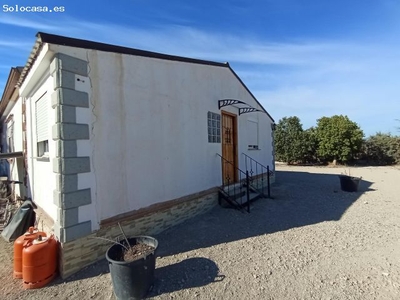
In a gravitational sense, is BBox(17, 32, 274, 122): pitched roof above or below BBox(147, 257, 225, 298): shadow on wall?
above

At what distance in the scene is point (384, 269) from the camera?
3.46 metres

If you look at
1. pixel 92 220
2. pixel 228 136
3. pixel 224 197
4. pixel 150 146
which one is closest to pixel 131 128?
pixel 150 146

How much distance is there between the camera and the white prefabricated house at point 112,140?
A: 3.57 m

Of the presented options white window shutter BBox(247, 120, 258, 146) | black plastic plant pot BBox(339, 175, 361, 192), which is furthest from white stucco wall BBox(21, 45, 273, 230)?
black plastic plant pot BBox(339, 175, 361, 192)

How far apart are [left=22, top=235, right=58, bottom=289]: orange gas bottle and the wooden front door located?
15.7 feet

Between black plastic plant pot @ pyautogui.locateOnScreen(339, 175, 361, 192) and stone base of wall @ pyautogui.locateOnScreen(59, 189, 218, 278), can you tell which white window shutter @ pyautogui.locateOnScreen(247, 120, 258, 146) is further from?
stone base of wall @ pyautogui.locateOnScreen(59, 189, 218, 278)

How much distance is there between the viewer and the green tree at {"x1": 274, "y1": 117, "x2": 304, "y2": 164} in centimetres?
2155

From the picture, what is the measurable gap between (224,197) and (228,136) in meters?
2.08

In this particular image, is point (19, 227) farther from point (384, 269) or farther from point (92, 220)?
point (384, 269)

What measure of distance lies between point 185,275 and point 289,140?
20359 millimetres

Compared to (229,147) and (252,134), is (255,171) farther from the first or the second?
(229,147)

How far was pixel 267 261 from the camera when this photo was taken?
12.4 feet

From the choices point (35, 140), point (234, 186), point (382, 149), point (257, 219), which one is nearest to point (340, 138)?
point (382, 149)

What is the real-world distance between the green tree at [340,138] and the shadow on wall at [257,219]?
12610mm
